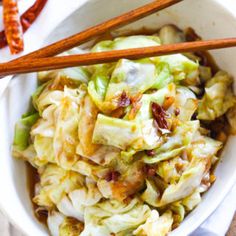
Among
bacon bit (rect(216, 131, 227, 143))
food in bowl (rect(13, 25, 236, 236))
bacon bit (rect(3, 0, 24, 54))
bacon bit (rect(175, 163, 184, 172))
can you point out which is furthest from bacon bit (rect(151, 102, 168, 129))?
bacon bit (rect(3, 0, 24, 54))

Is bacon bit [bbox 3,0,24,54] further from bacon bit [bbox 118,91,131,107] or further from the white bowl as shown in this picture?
bacon bit [bbox 118,91,131,107]

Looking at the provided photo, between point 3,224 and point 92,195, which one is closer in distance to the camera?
point 92,195

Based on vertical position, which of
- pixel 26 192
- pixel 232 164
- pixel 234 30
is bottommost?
pixel 26 192

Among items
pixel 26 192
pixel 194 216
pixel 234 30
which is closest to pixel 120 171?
pixel 194 216

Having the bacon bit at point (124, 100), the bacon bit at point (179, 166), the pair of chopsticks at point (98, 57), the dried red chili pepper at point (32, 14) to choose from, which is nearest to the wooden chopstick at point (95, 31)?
the pair of chopsticks at point (98, 57)

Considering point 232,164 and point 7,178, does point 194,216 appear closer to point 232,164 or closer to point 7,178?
point 232,164

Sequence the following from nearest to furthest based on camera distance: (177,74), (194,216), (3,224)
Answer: (194,216) < (177,74) < (3,224)

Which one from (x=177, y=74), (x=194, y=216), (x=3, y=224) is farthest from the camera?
(x=3, y=224)

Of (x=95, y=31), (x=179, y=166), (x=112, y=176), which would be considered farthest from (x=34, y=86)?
(x=179, y=166)

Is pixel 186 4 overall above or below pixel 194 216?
above
